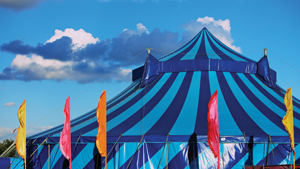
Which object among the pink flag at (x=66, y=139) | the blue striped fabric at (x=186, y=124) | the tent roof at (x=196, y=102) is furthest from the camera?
the tent roof at (x=196, y=102)

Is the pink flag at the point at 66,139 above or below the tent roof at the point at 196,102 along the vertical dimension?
below

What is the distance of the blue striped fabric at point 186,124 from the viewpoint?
6.93m

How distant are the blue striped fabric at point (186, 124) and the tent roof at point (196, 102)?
21 millimetres

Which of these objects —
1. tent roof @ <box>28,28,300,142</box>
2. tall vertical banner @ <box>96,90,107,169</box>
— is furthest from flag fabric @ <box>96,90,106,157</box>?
tent roof @ <box>28,28,300,142</box>

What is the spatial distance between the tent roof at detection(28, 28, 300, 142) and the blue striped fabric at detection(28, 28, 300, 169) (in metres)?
0.02

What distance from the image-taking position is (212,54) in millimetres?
9953

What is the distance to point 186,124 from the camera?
Result: 7.30 m

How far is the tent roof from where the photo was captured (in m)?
7.18

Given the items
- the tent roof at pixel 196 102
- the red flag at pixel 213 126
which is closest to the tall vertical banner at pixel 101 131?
the tent roof at pixel 196 102

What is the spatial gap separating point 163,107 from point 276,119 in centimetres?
263

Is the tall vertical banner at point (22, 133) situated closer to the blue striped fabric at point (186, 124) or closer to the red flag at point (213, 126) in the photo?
the blue striped fabric at point (186, 124)

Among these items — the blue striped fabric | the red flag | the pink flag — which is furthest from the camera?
the blue striped fabric

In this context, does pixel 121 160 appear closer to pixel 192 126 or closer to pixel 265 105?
pixel 192 126

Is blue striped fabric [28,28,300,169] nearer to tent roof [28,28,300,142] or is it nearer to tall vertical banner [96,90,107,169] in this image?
tent roof [28,28,300,142]
